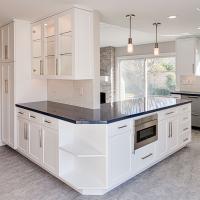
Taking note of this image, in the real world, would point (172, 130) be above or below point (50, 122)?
below

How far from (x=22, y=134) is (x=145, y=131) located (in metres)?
2.08

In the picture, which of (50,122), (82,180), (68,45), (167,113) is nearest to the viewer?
(82,180)

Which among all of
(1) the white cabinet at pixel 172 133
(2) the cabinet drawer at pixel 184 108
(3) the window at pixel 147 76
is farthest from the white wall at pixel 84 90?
(3) the window at pixel 147 76

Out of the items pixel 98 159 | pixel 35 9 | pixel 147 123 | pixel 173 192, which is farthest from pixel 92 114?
pixel 35 9

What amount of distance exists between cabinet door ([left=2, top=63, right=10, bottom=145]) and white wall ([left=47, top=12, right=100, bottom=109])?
0.87 m

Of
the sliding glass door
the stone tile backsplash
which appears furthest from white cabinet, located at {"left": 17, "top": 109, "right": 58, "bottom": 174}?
the sliding glass door

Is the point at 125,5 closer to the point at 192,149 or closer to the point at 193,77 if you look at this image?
the point at 192,149

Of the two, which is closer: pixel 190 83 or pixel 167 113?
pixel 167 113

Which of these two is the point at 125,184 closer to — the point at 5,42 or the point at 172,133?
the point at 172,133

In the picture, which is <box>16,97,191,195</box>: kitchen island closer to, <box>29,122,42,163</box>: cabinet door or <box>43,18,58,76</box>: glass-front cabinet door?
<box>29,122,42,163</box>: cabinet door

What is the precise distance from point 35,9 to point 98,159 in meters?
2.31

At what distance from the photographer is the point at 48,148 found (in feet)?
10.8

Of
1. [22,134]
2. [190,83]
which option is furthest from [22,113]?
[190,83]

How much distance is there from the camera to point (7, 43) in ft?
14.2
